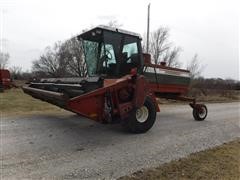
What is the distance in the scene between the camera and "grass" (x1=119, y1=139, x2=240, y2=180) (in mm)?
3859

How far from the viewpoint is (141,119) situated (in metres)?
6.50

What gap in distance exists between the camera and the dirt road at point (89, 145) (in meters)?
4.04

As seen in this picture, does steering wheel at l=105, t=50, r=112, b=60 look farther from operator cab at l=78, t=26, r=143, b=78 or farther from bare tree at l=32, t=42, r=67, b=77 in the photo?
bare tree at l=32, t=42, r=67, b=77

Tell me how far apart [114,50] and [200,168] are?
3891 mm

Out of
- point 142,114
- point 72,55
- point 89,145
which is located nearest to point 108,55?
point 142,114

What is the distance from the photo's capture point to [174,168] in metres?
4.16

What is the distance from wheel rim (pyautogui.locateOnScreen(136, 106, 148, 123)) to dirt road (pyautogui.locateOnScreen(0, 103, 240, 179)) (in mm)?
389

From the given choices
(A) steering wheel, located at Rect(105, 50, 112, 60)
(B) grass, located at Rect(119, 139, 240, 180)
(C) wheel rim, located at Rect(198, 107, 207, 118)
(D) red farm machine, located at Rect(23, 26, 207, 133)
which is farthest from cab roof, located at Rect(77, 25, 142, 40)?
(B) grass, located at Rect(119, 139, 240, 180)

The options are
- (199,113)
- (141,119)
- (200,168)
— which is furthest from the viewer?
(199,113)

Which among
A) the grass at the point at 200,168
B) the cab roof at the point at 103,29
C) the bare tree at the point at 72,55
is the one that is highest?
the bare tree at the point at 72,55

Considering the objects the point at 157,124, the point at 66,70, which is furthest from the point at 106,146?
the point at 66,70

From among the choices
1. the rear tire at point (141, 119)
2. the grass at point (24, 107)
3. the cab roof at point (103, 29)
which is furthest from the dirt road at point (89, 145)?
the cab roof at point (103, 29)

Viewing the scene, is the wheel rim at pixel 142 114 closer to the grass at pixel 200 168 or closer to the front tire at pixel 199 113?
the grass at pixel 200 168

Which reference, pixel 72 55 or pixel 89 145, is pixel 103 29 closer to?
pixel 89 145
